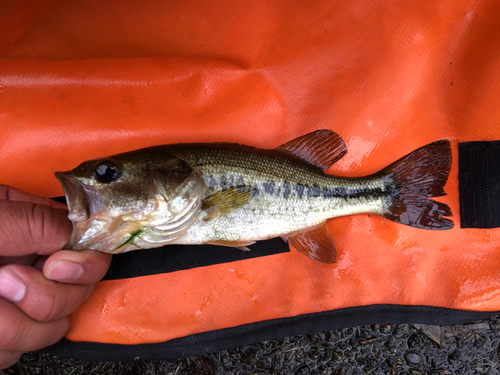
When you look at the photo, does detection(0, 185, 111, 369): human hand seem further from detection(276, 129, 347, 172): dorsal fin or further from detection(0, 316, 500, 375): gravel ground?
detection(276, 129, 347, 172): dorsal fin

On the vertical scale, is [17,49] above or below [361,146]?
above

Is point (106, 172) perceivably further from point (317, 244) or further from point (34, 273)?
point (317, 244)

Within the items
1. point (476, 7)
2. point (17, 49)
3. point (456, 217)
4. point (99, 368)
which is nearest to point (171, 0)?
point (17, 49)

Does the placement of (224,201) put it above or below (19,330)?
above

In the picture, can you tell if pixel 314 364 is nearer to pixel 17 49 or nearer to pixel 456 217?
pixel 456 217

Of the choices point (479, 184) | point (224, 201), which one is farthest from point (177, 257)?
point (479, 184)

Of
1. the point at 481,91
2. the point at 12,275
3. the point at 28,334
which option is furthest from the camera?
the point at 481,91

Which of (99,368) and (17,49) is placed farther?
(99,368)
